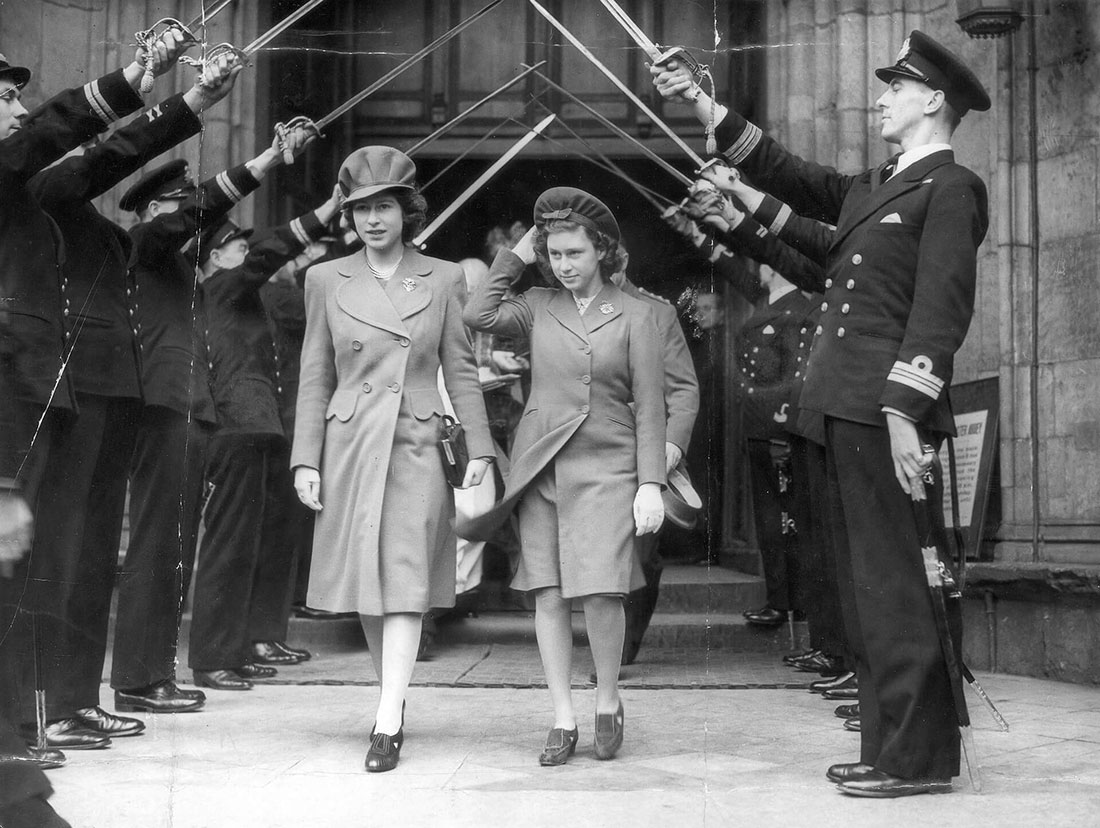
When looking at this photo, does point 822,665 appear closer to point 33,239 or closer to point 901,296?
point 901,296

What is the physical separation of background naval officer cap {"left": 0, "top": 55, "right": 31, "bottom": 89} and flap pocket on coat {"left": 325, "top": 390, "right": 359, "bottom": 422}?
1503 mm

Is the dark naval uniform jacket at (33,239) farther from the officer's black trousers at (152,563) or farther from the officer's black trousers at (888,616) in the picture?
the officer's black trousers at (888,616)

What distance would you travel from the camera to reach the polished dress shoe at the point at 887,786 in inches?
159

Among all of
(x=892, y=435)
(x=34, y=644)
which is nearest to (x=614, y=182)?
(x=892, y=435)

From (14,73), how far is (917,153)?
9.90 feet

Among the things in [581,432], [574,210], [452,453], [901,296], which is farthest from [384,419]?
[901,296]

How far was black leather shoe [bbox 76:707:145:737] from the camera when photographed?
4961mm

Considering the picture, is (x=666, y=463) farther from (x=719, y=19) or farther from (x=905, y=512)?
(x=719, y=19)

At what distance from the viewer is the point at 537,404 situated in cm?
485

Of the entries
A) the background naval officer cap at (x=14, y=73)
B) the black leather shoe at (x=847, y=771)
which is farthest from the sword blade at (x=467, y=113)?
the black leather shoe at (x=847, y=771)

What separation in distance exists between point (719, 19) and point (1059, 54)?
1.80 metres

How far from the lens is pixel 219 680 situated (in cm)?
623

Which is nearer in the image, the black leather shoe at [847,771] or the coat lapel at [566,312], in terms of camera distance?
the black leather shoe at [847,771]

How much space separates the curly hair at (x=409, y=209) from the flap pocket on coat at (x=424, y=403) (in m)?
0.59
